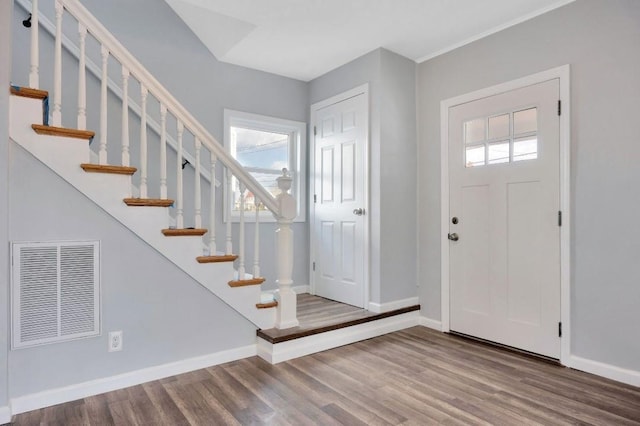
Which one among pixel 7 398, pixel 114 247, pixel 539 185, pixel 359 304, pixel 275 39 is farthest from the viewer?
pixel 359 304

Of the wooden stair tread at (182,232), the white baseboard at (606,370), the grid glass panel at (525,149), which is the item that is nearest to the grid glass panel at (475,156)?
the grid glass panel at (525,149)

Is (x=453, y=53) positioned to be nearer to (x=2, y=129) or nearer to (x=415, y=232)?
(x=415, y=232)

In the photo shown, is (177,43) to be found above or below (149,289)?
above

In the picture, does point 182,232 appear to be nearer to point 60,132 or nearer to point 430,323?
point 60,132

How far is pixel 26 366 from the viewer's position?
1.99 m

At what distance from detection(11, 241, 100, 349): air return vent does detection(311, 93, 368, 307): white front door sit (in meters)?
2.18

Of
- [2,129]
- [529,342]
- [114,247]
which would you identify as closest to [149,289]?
[114,247]

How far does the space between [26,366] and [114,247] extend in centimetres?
75

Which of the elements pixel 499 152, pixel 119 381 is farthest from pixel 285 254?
pixel 499 152

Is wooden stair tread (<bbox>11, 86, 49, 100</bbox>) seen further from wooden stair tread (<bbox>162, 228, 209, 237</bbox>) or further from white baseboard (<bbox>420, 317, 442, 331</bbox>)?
white baseboard (<bbox>420, 317, 442, 331</bbox>)

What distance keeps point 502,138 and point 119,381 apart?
3.24 m

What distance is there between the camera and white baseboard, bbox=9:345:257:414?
1991 mm

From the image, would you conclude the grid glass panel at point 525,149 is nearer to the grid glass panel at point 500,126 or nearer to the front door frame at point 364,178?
the grid glass panel at point 500,126

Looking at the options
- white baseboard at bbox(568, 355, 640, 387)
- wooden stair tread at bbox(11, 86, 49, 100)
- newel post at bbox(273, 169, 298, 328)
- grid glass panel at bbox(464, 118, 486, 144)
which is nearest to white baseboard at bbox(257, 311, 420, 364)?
newel post at bbox(273, 169, 298, 328)
